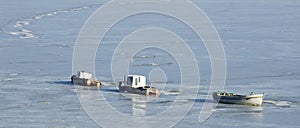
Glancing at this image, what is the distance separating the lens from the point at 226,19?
6562 cm

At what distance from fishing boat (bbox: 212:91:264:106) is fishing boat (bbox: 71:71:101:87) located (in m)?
5.66

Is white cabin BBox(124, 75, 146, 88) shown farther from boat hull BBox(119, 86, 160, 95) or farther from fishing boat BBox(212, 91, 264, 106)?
fishing boat BBox(212, 91, 264, 106)

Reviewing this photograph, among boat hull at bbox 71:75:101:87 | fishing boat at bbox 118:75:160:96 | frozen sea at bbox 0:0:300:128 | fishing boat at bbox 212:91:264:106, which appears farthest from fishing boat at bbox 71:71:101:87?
fishing boat at bbox 212:91:264:106

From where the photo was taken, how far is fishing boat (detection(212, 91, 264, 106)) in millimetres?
30328

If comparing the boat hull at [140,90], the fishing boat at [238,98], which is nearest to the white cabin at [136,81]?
the boat hull at [140,90]

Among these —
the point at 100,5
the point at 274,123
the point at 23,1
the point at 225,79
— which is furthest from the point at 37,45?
the point at 23,1

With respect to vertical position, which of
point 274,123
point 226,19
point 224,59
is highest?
point 226,19

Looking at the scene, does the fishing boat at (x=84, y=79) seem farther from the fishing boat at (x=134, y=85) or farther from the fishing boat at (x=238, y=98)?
the fishing boat at (x=238, y=98)

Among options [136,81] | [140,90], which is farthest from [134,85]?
[140,90]

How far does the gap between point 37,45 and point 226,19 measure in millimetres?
21106

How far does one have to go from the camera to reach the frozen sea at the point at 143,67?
2858 cm

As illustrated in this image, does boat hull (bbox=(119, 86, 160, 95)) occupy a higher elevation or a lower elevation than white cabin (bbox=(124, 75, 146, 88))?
lower

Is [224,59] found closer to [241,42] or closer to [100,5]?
[241,42]

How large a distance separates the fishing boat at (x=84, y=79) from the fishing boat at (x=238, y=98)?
18.6ft
